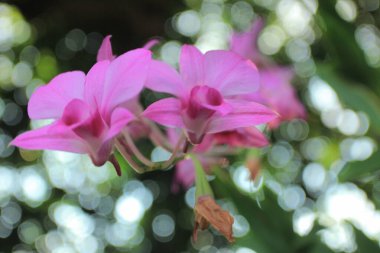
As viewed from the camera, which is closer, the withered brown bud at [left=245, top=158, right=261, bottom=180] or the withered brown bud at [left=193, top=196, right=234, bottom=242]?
the withered brown bud at [left=193, top=196, right=234, bottom=242]

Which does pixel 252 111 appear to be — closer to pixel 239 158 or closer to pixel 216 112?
pixel 216 112

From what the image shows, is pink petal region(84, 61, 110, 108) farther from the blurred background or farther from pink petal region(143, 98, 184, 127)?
the blurred background

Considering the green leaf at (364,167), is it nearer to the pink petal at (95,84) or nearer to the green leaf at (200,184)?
the green leaf at (200,184)

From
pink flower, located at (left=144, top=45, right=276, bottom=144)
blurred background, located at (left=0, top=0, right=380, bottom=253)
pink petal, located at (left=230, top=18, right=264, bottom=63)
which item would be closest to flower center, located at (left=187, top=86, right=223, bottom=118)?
pink flower, located at (left=144, top=45, right=276, bottom=144)

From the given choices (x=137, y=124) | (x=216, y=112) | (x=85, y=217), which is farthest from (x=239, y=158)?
(x=85, y=217)

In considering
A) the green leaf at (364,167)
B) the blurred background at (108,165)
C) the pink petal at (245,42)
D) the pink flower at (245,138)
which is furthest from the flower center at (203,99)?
the blurred background at (108,165)

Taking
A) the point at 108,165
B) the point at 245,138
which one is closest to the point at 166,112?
the point at 245,138
